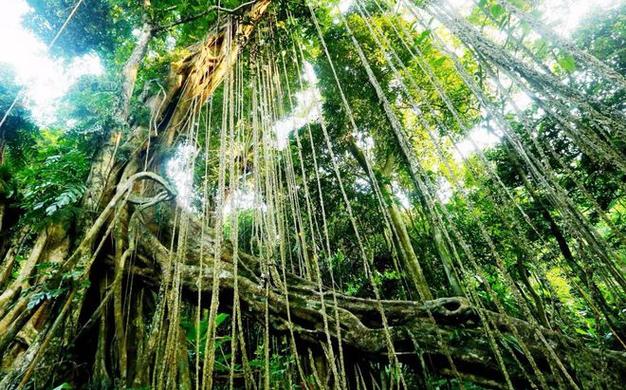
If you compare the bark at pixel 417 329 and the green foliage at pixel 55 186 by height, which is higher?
the green foliage at pixel 55 186

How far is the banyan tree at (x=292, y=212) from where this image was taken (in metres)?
1.04

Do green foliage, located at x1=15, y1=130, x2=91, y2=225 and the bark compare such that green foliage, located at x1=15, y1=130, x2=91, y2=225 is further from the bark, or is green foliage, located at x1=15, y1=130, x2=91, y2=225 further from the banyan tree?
the bark

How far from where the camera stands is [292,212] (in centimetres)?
204

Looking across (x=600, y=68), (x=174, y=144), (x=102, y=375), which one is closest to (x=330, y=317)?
(x=102, y=375)

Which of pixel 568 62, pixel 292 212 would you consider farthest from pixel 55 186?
pixel 568 62

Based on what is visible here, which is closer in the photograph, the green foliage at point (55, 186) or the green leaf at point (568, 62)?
the green leaf at point (568, 62)

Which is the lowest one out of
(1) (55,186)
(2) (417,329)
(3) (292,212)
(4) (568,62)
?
(2) (417,329)

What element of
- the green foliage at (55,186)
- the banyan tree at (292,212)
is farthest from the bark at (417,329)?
the green foliage at (55,186)

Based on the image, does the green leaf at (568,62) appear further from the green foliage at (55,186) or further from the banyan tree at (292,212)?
the green foliage at (55,186)

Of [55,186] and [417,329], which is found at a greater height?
[55,186]

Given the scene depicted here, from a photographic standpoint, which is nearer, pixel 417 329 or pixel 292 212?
pixel 417 329

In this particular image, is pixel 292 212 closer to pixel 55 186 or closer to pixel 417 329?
pixel 417 329

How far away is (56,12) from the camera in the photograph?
315cm

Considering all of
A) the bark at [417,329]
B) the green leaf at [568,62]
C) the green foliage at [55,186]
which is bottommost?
the bark at [417,329]
